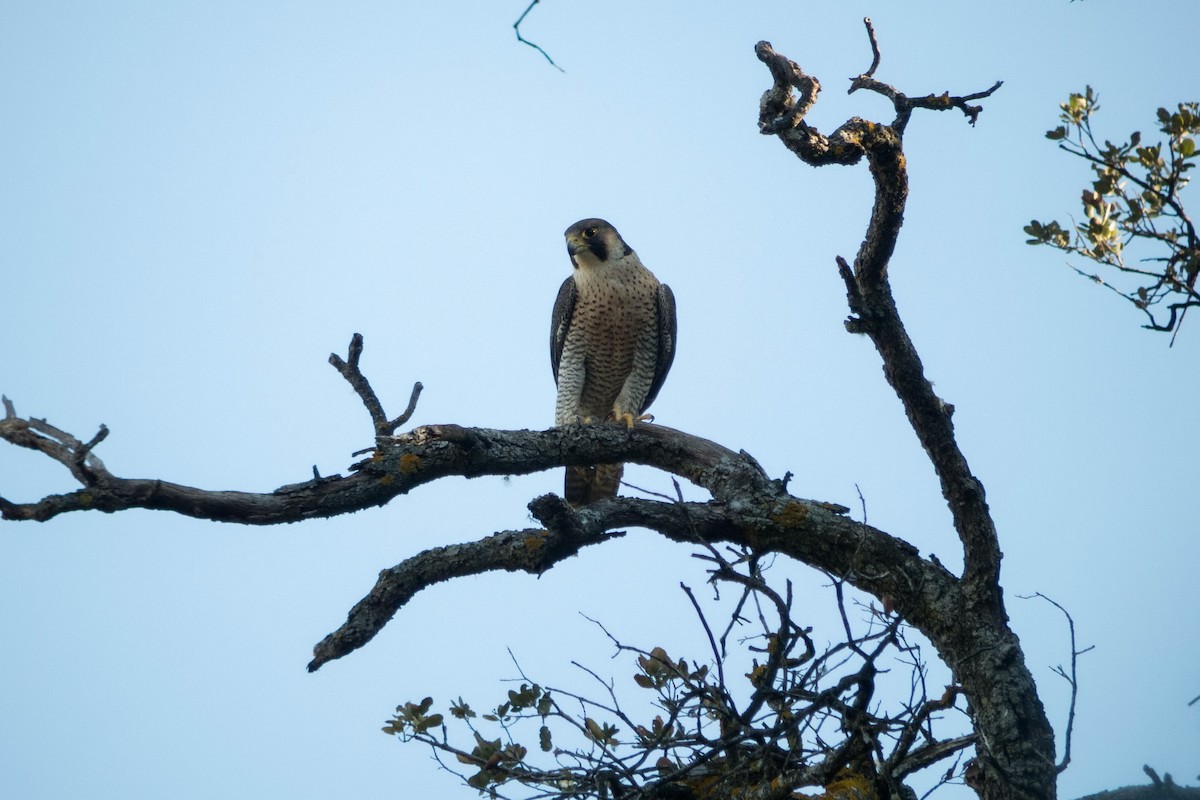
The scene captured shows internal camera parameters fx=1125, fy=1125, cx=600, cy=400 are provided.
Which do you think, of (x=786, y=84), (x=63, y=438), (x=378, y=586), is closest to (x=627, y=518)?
(x=378, y=586)

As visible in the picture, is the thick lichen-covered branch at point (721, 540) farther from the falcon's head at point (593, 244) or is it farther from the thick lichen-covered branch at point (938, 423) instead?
the falcon's head at point (593, 244)

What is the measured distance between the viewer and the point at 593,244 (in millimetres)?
7801

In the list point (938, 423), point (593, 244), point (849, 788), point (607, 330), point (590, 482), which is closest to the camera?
point (849, 788)

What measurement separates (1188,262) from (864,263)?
1114 mm

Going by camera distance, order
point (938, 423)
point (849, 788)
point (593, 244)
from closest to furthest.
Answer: point (849, 788) < point (938, 423) < point (593, 244)

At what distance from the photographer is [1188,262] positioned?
12.1ft

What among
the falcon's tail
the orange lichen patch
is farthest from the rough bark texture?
the falcon's tail

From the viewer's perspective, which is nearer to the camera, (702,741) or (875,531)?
(702,741)

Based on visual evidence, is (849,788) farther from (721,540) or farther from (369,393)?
(369,393)

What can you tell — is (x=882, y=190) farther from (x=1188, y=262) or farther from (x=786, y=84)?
(x=1188, y=262)

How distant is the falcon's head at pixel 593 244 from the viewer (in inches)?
307

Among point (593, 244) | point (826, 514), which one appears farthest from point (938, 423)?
point (593, 244)

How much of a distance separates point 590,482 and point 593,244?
1.75 m

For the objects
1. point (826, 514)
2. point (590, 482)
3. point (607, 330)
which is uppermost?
point (607, 330)
